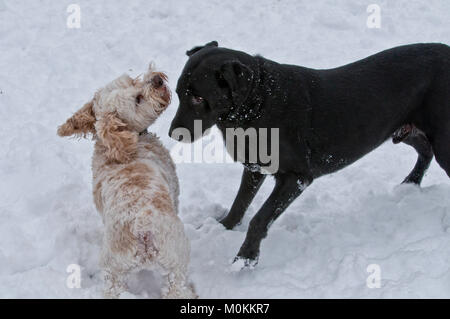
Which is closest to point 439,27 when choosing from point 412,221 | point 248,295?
point 412,221

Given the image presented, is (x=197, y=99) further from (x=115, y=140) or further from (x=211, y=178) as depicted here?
(x=211, y=178)

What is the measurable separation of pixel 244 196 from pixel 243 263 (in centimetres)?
83

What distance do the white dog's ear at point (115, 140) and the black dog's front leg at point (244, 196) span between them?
1246mm

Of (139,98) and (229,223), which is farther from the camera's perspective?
(229,223)

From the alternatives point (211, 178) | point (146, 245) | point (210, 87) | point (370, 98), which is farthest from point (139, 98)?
point (370, 98)

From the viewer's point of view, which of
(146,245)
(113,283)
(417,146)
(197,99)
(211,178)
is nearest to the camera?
(146,245)

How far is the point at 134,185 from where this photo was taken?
3850 mm

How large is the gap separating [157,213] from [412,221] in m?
2.67

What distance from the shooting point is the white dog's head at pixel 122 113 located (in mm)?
4223

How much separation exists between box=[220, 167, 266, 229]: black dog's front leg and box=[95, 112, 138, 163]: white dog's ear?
125 cm

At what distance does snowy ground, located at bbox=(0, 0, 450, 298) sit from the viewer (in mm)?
4434

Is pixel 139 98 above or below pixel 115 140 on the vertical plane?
above

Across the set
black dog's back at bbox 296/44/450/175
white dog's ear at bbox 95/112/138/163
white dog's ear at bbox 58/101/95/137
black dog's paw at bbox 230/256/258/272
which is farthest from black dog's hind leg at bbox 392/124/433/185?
white dog's ear at bbox 58/101/95/137

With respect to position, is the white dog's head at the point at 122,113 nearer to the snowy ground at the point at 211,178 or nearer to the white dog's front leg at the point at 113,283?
the white dog's front leg at the point at 113,283
